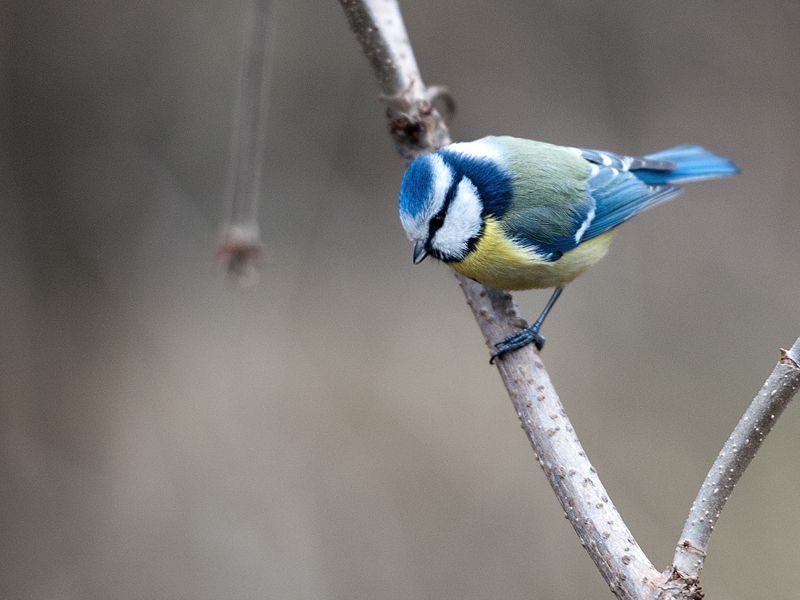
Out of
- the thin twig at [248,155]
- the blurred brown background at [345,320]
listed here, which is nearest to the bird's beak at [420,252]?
the thin twig at [248,155]

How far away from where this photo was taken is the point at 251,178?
1.68 metres

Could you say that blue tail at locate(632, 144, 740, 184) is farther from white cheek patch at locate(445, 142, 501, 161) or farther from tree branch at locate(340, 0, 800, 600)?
tree branch at locate(340, 0, 800, 600)

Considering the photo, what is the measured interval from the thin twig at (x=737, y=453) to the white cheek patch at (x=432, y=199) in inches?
39.3

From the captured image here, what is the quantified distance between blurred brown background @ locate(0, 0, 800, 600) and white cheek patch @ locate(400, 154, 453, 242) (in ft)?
4.18

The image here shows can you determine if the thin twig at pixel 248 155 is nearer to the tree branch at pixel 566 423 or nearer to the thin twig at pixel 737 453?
the tree branch at pixel 566 423

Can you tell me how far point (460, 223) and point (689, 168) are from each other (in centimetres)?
106

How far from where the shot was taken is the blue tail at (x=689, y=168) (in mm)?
2568

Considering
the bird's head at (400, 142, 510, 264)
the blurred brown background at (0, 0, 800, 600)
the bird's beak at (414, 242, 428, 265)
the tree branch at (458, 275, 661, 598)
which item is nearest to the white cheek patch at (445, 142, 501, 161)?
the bird's head at (400, 142, 510, 264)

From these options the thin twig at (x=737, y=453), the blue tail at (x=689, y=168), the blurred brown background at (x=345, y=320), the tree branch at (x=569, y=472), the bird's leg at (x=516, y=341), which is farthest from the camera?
the blurred brown background at (x=345, y=320)

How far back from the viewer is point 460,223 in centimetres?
Result: 206

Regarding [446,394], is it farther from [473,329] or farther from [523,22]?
[523,22]

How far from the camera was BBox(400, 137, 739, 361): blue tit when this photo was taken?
78.1 inches

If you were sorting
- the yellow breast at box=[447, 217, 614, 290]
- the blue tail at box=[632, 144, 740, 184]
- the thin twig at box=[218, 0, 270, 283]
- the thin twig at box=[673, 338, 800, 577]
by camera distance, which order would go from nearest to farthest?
1. the thin twig at box=[673, 338, 800, 577]
2. the thin twig at box=[218, 0, 270, 283]
3. the yellow breast at box=[447, 217, 614, 290]
4. the blue tail at box=[632, 144, 740, 184]

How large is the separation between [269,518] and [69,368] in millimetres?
1224
